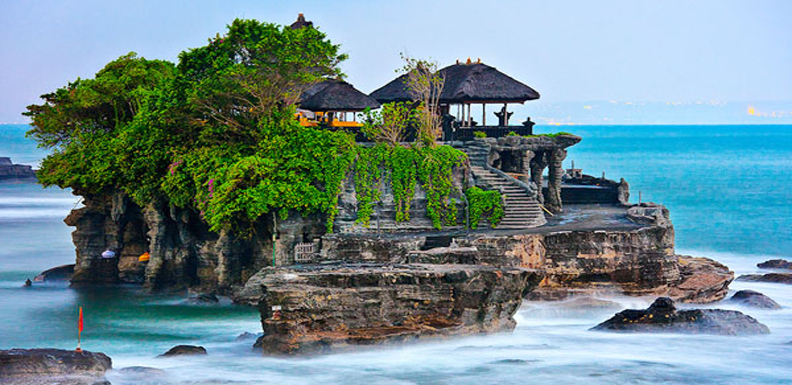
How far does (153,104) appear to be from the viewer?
171 feet

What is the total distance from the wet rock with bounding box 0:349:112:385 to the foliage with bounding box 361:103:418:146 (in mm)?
19185

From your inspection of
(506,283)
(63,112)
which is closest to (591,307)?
(506,283)

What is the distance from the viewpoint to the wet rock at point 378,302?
37.8 meters

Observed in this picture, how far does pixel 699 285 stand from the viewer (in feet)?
161

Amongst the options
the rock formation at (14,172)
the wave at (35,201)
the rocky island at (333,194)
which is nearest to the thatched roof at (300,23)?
the rocky island at (333,194)

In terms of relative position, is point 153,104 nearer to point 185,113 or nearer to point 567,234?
point 185,113

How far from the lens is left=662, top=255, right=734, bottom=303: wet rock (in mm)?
48688

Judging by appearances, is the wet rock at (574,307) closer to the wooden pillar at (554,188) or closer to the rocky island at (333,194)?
the rocky island at (333,194)

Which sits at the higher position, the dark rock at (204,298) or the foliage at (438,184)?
the foliage at (438,184)

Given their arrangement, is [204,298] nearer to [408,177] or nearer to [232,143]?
[232,143]

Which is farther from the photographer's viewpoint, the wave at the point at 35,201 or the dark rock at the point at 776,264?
the wave at the point at 35,201

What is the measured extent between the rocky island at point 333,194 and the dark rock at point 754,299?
3.14 feet

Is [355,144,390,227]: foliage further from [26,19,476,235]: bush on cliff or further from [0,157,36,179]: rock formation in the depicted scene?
[0,157,36,179]: rock formation

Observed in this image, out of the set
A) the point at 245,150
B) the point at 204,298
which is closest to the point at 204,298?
the point at 204,298
